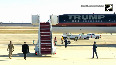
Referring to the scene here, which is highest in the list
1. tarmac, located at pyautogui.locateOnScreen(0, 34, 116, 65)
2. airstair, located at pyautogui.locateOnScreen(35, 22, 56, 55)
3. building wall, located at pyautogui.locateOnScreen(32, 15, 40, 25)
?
building wall, located at pyautogui.locateOnScreen(32, 15, 40, 25)

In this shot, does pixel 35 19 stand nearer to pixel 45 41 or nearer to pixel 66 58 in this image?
pixel 45 41

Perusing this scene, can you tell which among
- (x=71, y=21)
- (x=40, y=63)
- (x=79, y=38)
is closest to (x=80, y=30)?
(x=71, y=21)

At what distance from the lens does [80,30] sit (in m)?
40.7

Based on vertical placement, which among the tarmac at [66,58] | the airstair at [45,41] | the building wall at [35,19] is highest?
the building wall at [35,19]

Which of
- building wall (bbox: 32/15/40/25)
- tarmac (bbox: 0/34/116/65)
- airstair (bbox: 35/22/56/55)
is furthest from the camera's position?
building wall (bbox: 32/15/40/25)

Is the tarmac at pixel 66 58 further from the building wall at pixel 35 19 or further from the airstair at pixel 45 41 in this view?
the building wall at pixel 35 19

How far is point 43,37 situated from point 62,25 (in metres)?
15.2

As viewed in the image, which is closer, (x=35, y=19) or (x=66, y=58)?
(x=66, y=58)

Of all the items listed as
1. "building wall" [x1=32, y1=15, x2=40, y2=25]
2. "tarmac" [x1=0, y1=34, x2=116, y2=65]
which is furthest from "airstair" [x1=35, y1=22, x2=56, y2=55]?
"building wall" [x1=32, y1=15, x2=40, y2=25]

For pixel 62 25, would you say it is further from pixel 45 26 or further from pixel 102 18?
pixel 45 26

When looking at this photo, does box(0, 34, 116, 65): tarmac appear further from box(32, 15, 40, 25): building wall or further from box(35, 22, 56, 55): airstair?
box(32, 15, 40, 25): building wall

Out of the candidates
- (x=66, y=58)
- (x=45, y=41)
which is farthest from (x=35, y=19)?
(x=66, y=58)

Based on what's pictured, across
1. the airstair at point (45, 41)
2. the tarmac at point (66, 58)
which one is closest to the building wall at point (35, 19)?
the airstair at point (45, 41)

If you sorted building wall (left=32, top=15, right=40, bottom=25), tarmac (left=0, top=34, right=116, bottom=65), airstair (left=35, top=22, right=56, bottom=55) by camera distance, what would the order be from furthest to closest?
1. building wall (left=32, top=15, right=40, bottom=25)
2. airstair (left=35, top=22, right=56, bottom=55)
3. tarmac (left=0, top=34, right=116, bottom=65)
